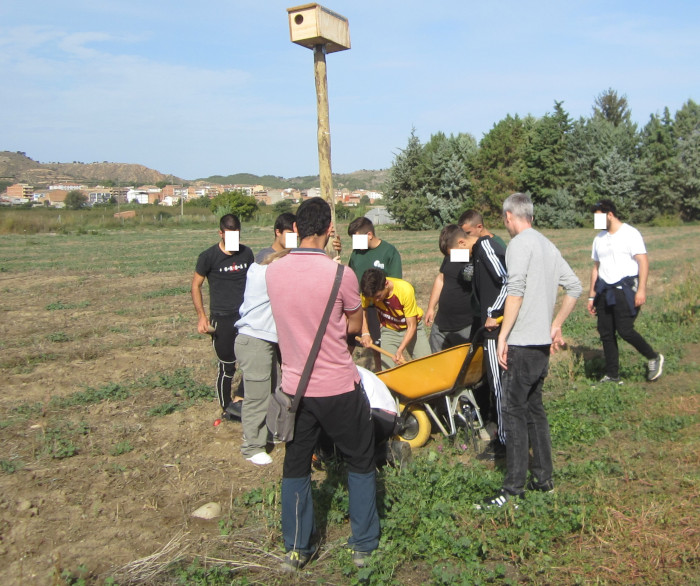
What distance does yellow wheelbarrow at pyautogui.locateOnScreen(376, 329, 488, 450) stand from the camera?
14.9 feet

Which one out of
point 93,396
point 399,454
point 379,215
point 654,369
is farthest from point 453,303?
point 379,215

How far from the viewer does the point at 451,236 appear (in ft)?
16.6

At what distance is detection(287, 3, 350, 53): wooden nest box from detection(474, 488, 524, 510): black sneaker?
345 cm

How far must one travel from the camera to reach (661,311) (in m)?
10.1

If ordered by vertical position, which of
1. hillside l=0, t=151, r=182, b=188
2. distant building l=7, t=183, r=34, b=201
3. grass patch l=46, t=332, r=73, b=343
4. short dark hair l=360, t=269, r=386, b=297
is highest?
hillside l=0, t=151, r=182, b=188

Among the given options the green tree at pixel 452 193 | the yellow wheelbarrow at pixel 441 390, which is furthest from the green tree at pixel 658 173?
the yellow wheelbarrow at pixel 441 390

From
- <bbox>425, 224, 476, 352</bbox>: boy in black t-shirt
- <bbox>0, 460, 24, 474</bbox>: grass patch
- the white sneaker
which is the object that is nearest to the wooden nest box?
<bbox>425, 224, 476, 352</bbox>: boy in black t-shirt

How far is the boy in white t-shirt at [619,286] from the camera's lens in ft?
20.4

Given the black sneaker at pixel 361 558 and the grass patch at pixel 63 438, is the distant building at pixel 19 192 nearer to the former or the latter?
the grass patch at pixel 63 438

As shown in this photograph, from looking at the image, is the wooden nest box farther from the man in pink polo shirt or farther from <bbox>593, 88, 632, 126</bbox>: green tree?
<bbox>593, 88, 632, 126</bbox>: green tree

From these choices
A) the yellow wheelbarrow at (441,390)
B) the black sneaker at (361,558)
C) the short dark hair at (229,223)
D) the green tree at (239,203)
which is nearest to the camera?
the black sneaker at (361,558)

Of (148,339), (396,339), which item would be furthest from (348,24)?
(148,339)

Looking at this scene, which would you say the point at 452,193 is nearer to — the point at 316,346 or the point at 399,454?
the point at 399,454

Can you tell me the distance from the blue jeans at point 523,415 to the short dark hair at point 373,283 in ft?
4.47
